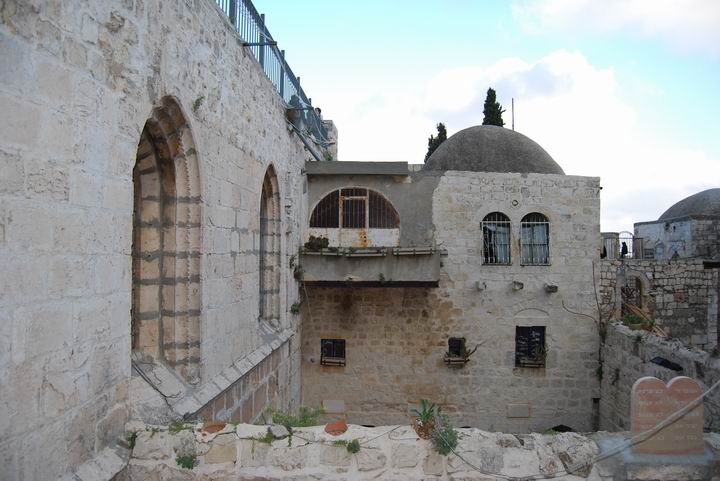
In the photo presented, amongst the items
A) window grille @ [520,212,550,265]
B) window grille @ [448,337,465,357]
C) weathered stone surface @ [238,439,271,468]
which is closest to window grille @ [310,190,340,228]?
window grille @ [448,337,465,357]

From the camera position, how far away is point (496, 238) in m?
11.1

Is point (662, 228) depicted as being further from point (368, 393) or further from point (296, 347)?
point (296, 347)

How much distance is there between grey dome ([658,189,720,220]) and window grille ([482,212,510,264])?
9710 millimetres

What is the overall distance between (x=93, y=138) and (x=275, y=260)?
17.2ft

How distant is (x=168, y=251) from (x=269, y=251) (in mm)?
3491

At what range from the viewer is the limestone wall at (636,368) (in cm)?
682

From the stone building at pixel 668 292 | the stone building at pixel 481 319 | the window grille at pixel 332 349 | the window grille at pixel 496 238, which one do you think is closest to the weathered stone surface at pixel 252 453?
the stone building at pixel 481 319

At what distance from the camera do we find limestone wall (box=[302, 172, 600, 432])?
1108cm

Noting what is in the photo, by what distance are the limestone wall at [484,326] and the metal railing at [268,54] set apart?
347 cm

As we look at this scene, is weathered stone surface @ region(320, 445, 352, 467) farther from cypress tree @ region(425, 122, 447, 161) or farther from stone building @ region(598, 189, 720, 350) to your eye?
cypress tree @ region(425, 122, 447, 161)

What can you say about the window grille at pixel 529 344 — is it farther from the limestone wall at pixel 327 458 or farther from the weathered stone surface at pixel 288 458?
the weathered stone surface at pixel 288 458

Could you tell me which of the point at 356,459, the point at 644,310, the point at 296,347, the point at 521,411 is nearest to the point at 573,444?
the point at 356,459

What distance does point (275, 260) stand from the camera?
8.36 m

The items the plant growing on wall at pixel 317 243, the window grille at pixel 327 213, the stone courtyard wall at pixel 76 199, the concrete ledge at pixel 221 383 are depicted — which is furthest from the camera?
the window grille at pixel 327 213
